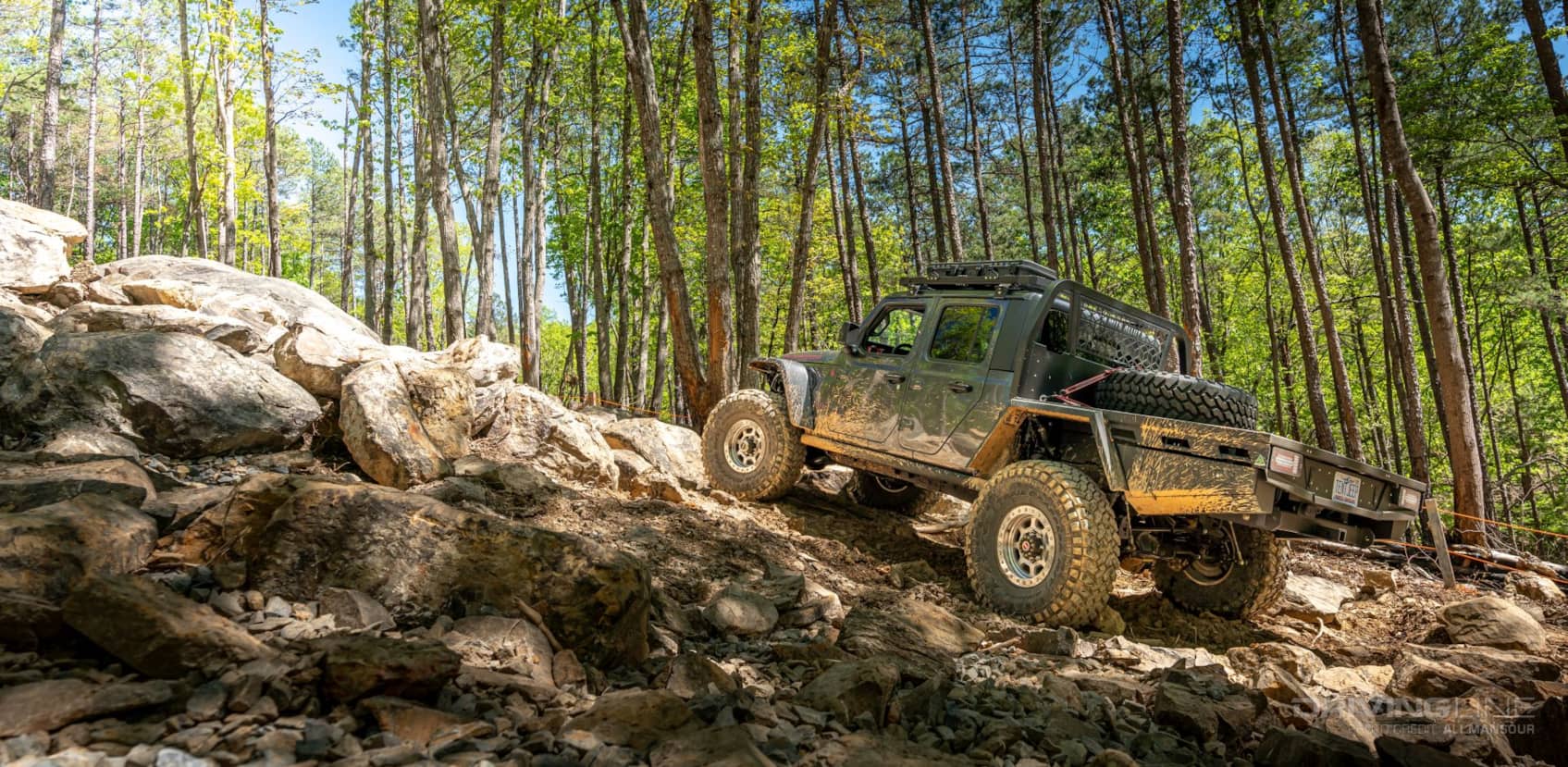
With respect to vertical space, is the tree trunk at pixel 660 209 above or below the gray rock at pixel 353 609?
above

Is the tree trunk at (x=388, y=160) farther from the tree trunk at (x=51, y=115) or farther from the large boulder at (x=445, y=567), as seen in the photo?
the large boulder at (x=445, y=567)

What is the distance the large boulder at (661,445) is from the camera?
7.80 m

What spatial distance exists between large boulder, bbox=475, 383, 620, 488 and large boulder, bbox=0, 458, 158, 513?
3.13 m

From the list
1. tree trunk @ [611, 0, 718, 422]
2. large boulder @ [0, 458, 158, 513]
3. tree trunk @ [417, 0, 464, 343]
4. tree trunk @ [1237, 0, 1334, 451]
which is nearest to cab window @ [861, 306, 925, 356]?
tree trunk @ [611, 0, 718, 422]

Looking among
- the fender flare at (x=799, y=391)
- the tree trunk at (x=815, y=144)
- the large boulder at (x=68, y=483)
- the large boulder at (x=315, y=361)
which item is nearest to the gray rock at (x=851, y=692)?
the large boulder at (x=68, y=483)

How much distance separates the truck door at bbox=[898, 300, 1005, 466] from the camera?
5.85m

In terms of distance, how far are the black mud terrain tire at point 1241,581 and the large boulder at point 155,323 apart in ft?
27.3

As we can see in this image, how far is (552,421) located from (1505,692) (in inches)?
267

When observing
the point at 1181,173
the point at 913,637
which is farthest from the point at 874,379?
the point at 1181,173

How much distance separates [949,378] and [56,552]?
5150mm

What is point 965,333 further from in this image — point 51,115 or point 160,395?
point 51,115

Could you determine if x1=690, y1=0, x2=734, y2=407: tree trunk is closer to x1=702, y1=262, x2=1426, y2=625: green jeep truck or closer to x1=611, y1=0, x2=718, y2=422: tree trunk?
x1=611, y1=0, x2=718, y2=422: tree trunk

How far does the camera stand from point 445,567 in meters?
3.20

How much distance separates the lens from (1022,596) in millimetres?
5000
